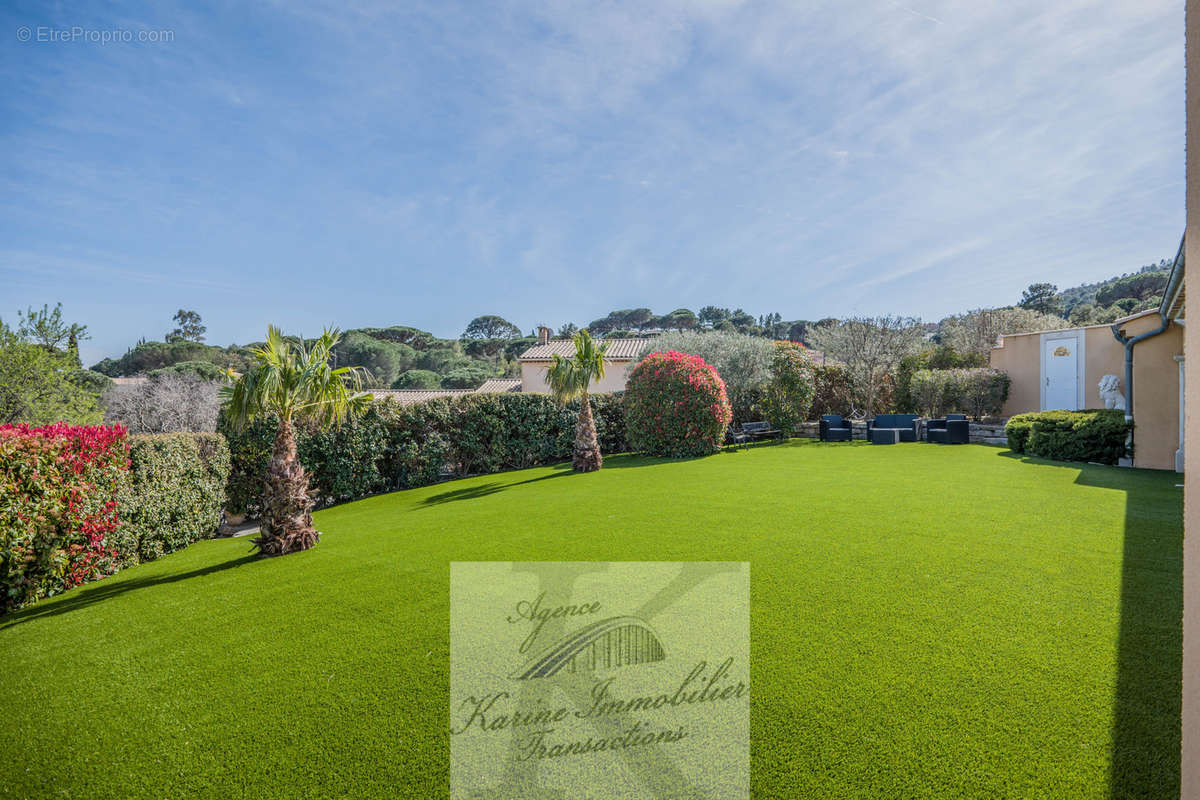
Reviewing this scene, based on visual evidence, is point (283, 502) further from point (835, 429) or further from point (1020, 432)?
point (835, 429)

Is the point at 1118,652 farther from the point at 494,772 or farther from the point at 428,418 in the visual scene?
the point at 428,418

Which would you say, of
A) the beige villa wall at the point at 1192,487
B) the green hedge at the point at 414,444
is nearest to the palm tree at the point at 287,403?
the green hedge at the point at 414,444

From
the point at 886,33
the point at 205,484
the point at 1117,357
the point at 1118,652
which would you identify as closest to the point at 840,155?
the point at 886,33

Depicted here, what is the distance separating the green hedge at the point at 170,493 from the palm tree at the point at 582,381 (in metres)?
6.84

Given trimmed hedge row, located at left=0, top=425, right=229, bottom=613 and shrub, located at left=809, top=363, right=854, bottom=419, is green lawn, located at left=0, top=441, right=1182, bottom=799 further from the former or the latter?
shrub, located at left=809, top=363, right=854, bottom=419

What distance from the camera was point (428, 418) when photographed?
11.8m

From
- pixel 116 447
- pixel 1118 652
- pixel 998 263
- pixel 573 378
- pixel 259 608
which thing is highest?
pixel 998 263

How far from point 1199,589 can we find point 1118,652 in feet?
9.13

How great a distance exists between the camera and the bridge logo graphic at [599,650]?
3.07 metres

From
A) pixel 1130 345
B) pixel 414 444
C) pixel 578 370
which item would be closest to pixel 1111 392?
pixel 1130 345

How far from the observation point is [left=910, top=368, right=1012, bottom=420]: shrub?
18.8 meters

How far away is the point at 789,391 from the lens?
18.4 meters

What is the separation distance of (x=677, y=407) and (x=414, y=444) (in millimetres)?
7046

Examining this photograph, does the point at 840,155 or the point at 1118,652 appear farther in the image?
the point at 840,155
